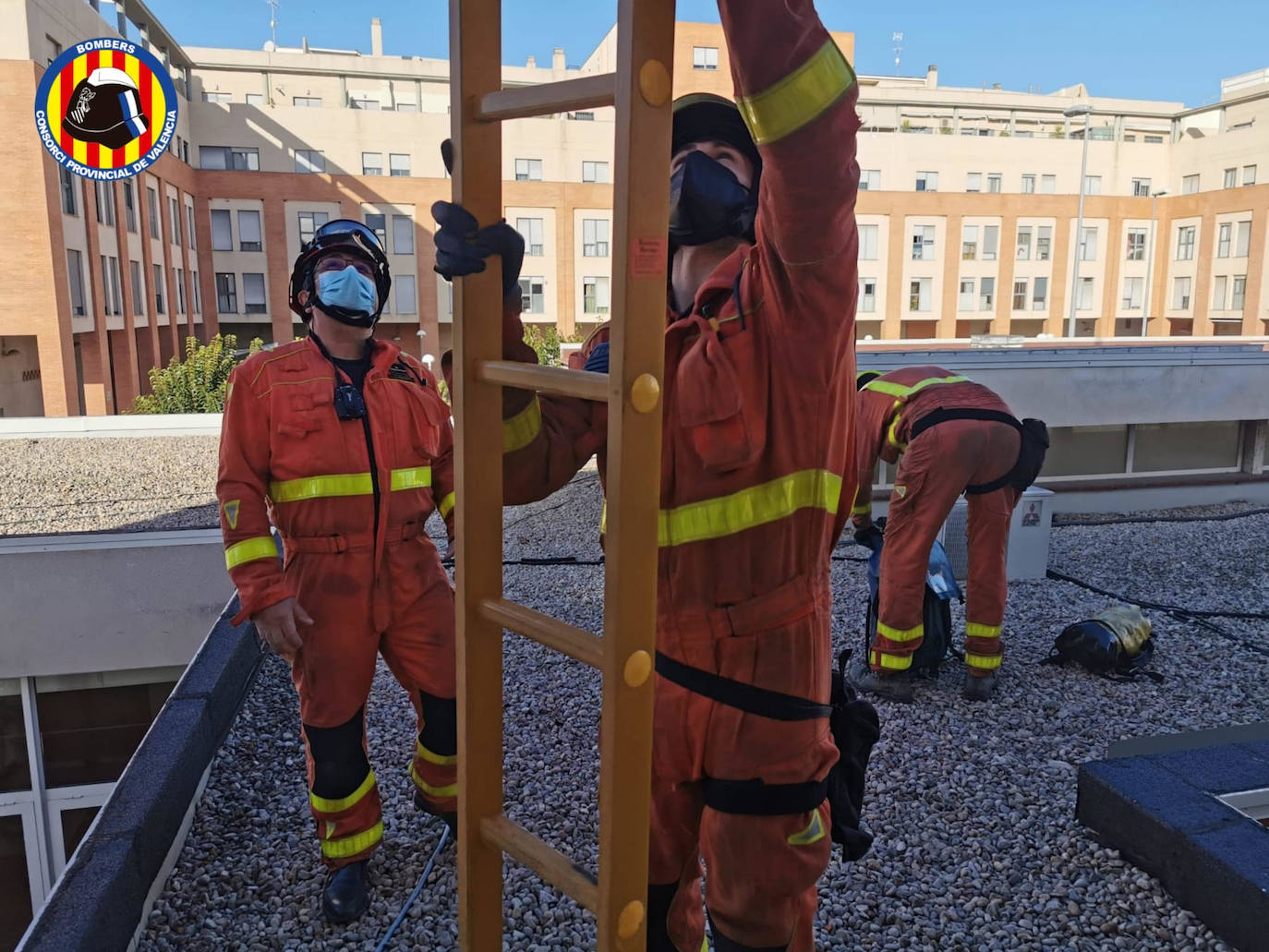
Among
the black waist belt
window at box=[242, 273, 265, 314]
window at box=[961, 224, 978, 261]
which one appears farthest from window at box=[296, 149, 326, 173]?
the black waist belt

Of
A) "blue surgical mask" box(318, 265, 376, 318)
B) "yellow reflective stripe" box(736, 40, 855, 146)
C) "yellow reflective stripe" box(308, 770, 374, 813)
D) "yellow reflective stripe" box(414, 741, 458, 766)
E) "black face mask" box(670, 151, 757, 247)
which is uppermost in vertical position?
"yellow reflective stripe" box(736, 40, 855, 146)

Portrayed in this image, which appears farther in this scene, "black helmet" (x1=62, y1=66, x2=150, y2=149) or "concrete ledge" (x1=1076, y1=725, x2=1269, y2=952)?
"black helmet" (x1=62, y1=66, x2=150, y2=149)

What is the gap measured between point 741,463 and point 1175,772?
2868 millimetres

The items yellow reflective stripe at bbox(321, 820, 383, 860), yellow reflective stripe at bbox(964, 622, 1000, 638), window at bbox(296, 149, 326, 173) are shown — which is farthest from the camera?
window at bbox(296, 149, 326, 173)

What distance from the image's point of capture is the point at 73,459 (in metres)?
12.9

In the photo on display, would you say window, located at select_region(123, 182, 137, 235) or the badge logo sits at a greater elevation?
the badge logo

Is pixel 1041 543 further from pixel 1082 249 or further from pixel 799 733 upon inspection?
pixel 1082 249

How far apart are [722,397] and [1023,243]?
160 feet

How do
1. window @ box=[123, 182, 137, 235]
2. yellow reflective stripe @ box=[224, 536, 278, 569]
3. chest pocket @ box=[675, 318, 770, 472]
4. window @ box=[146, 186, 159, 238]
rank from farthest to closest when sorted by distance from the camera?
window @ box=[146, 186, 159, 238], window @ box=[123, 182, 137, 235], yellow reflective stripe @ box=[224, 536, 278, 569], chest pocket @ box=[675, 318, 770, 472]

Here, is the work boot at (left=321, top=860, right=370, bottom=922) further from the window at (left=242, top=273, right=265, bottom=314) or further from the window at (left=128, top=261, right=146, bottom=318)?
the window at (left=242, top=273, right=265, bottom=314)

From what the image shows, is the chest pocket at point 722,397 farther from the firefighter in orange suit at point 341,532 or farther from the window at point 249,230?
the window at point 249,230

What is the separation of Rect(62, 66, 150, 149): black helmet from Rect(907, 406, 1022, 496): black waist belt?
65.2ft

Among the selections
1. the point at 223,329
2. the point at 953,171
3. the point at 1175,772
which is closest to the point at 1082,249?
the point at 953,171

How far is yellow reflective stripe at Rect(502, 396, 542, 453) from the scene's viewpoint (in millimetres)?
1961
